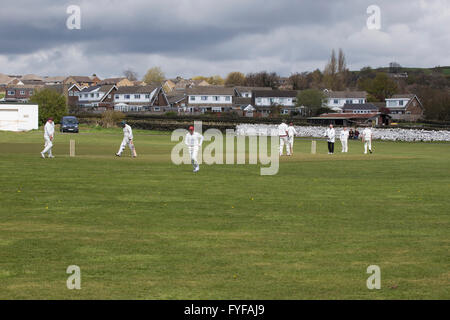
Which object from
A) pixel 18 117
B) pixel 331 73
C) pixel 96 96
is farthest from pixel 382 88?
pixel 18 117

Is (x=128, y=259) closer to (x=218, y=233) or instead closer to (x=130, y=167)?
(x=218, y=233)

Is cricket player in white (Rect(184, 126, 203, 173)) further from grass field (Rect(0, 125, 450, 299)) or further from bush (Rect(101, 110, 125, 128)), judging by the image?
bush (Rect(101, 110, 125, 128))

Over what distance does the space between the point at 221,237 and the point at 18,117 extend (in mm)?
71711

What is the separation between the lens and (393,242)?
1226cm

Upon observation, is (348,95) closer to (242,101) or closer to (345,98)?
(345,98)

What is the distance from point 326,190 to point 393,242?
8.79 metres

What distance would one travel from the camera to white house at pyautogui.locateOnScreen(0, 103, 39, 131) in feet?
257

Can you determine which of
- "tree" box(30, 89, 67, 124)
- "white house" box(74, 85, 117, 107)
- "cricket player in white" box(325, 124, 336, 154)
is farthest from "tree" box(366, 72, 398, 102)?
"cricket player in white" box(325, 124, 336, 154)

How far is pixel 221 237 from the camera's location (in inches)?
497

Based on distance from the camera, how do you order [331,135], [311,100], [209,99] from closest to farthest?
[331,135]
[311,100]
[209,99]

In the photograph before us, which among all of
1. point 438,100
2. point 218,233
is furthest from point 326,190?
point 438,100

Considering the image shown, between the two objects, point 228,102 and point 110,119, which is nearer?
point 110,119

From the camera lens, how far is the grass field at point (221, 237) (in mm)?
8992

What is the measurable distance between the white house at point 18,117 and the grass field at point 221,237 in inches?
2250
